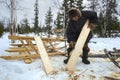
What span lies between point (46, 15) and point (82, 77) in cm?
6163

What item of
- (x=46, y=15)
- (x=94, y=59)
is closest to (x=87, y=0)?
(x=46, y=15)

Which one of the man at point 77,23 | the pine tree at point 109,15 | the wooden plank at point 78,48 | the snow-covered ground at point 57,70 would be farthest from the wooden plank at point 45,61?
the pine tree at point 109,15

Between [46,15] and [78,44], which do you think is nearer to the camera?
[78,44]

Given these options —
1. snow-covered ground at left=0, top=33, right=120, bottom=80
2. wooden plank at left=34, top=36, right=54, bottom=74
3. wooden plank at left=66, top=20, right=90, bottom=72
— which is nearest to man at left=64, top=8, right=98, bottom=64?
wooden plank at left=66, top=20, right=90, bottom=72

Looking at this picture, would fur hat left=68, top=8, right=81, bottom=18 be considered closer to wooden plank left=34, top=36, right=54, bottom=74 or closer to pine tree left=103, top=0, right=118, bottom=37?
wooden plank left=34, top=36, right=54, bottom=74

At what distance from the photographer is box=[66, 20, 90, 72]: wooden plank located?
6.41m

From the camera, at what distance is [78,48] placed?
655 cm

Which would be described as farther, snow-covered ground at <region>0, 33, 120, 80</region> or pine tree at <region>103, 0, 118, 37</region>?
pine tree at <region>103, 0, 118, 37</region>

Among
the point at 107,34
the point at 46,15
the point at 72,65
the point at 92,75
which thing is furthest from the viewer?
the point at 46,15

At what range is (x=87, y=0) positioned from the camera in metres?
43.3

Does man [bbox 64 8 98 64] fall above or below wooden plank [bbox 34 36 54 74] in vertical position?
above

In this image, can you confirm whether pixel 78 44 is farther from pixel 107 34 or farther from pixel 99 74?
pixel 107 34

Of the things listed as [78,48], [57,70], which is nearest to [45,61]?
[57,70]

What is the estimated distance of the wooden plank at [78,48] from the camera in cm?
641
